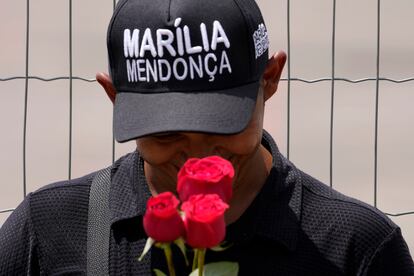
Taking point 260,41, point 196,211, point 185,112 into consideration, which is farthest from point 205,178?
point 260,41

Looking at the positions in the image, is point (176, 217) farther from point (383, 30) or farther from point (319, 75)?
point (383, 30)

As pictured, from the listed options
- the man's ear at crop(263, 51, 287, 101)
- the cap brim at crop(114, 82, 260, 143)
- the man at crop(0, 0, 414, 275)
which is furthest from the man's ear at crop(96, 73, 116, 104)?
the man's ear at crop(263, 51, 287, 101)

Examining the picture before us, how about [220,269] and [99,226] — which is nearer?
[220,269]

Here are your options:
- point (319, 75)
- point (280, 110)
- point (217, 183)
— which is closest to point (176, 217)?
point (217, 183)

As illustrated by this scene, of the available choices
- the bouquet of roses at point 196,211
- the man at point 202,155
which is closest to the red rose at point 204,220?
the bouquet of roses at point 196,211

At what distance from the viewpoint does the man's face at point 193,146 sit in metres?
1.62

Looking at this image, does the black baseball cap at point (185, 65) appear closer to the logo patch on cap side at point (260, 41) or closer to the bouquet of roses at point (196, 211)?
the logo patch on cap side at point (260, 41)

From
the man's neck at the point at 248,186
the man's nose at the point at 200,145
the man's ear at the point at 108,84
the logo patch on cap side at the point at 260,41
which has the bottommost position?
the man's neck at the point at 248,186

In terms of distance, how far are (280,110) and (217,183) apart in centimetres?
387

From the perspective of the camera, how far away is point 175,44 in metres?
1.62

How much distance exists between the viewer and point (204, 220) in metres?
1.24

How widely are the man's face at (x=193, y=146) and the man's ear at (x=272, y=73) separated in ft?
0.29

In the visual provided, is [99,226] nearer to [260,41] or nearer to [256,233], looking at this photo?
[256,233]

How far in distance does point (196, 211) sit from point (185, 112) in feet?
1.16
